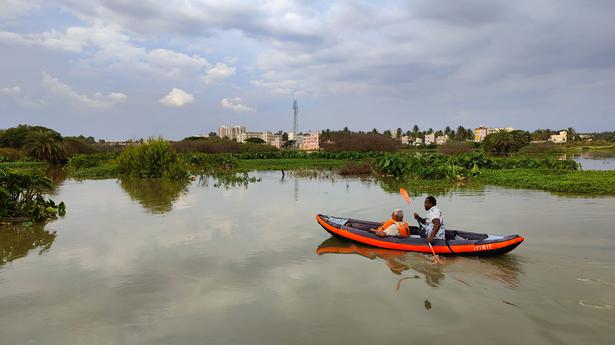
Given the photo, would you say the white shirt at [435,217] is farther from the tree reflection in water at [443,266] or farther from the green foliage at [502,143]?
the green foliage at [502,143]

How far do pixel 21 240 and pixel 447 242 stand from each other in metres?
9.85

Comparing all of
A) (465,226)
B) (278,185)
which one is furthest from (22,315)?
(278,185)

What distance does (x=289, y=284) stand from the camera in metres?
7.31

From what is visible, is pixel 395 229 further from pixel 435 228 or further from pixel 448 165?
pixel 448 165

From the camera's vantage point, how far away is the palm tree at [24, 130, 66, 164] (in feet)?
131

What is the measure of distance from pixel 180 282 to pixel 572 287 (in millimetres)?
6291

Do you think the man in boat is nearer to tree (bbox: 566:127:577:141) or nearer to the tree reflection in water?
the tree reflection in water

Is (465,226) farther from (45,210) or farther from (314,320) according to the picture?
(45,210)

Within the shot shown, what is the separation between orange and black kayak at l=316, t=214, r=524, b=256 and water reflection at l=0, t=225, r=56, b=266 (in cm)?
667

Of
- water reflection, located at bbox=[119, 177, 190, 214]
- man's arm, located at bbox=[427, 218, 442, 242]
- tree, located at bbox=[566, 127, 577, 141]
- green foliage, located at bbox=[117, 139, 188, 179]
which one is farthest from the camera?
tree, located at bbox=[566, 127, 577, 141]

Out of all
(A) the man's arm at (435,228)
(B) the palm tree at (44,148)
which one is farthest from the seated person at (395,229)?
(B) the palm tree at (44,148)

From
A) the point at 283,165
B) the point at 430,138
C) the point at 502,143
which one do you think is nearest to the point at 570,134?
the point at 430,138

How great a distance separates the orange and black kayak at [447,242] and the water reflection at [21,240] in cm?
667

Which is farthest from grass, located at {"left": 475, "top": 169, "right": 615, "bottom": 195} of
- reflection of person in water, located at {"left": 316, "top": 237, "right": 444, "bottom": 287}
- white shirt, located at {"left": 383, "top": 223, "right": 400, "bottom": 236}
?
reflection of person in water, located at {"left": 316, "top": 237, "right": 444, "bottom": 287}
